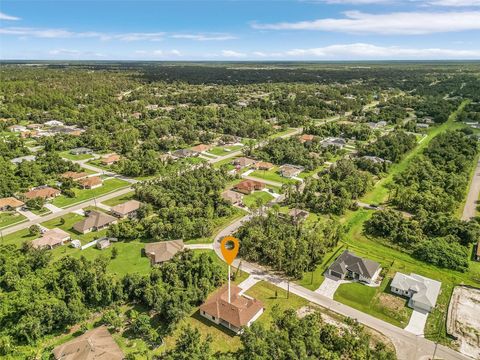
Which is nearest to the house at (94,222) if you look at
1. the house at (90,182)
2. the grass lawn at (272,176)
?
the house at (90,182)

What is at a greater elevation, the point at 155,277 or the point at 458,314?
the point at 155,277

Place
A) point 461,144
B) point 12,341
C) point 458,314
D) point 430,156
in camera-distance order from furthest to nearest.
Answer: point 461,144, point 430,156, point 458,314, point 12,341

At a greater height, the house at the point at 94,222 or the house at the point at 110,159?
the house at the point at 110,159

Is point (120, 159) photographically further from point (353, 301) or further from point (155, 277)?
point (353, 301)

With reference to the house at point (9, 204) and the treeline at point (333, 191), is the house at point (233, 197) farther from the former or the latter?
the house at point (9, 204)

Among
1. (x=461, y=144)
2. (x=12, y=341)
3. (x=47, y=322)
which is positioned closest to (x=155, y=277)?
(x=47, y=322)

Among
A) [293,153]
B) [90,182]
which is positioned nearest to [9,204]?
[90,182]

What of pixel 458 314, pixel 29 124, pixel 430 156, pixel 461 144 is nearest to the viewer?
pixel 458 314
